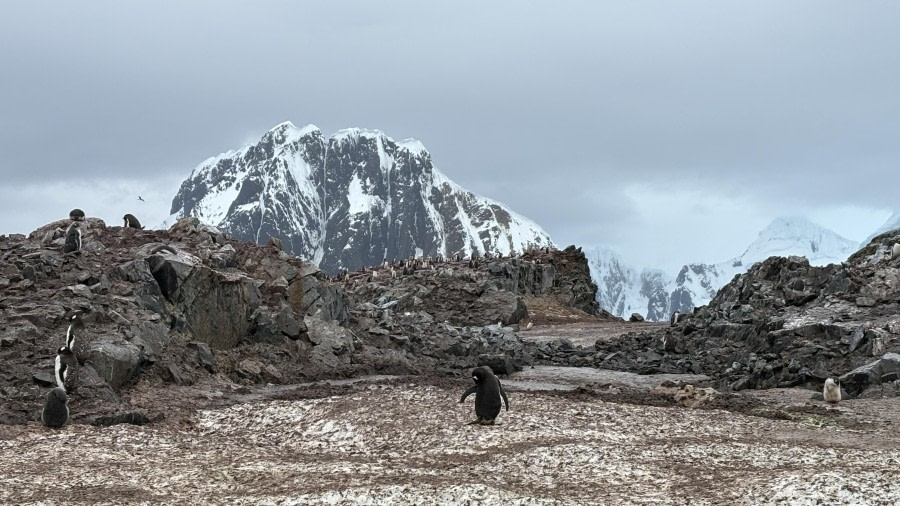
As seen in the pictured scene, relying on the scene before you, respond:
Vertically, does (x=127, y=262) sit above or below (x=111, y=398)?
above

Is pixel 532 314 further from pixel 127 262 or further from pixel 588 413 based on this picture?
pixel 588 413

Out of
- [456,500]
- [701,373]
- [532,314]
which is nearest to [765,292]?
[701,373]

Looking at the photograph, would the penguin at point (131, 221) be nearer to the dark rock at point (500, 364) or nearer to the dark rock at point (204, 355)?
the dark rock at point (204, 355)

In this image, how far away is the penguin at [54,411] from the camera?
18.9 m

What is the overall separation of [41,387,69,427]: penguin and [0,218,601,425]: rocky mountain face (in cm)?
77

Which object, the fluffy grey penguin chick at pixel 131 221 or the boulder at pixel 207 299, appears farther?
the fluffy grey penguin chick at pixel 131 221

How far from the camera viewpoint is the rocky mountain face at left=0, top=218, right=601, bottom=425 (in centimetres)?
2292

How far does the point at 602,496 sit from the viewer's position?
1366 centimetres

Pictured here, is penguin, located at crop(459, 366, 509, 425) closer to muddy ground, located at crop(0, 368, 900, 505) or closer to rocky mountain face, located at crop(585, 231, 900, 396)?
muddy ground, located at crop(0, 368, 900, 505)

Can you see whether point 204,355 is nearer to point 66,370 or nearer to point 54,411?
point 66,370

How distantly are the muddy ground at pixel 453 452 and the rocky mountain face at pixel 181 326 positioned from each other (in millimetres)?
1584

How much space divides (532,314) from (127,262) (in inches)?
1580

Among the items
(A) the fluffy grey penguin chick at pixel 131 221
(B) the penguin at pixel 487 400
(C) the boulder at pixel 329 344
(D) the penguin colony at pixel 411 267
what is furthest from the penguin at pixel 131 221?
(D) the penguin colony at pixel 411 267

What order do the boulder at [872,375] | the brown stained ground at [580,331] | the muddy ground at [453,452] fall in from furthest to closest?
the brown stained ground at [580,331]
the boulder at [872,375]
the muddy ground at [453,452]
